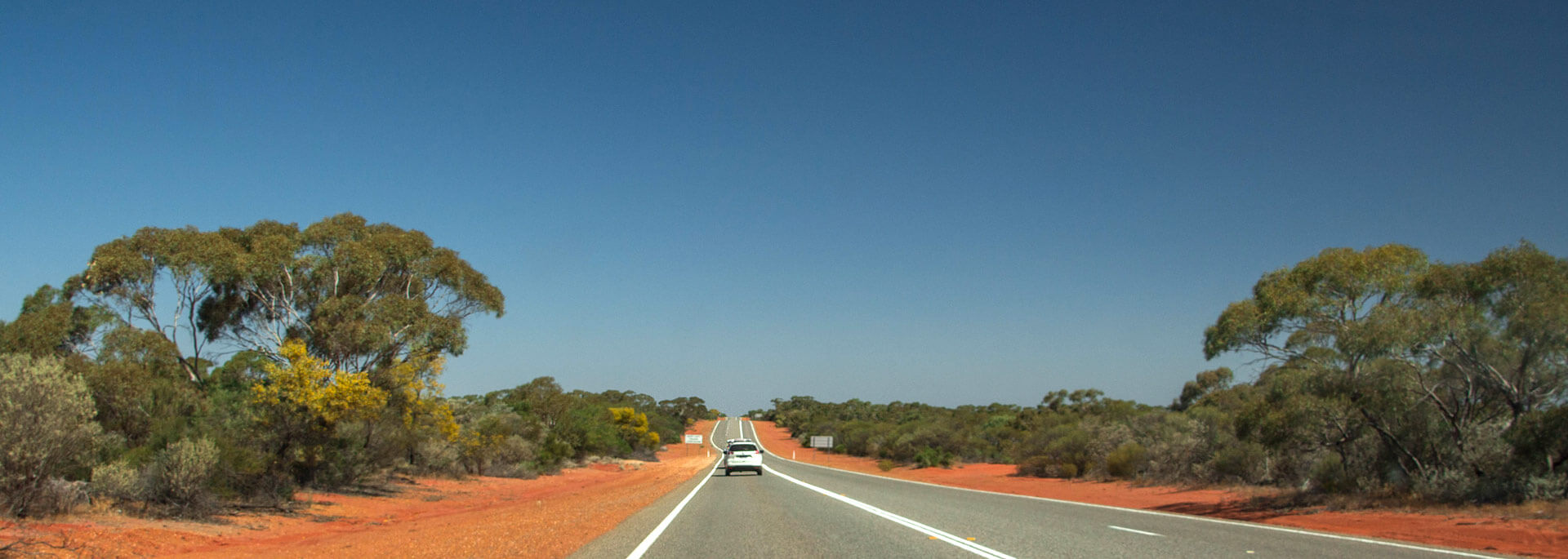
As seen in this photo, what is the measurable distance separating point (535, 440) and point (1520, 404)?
39279 mm

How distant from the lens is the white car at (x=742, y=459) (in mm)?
37750

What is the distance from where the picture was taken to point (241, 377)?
29109mm

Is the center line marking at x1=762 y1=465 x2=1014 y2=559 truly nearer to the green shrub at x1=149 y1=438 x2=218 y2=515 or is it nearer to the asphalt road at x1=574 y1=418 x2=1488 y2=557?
the asphalt road at x1=574 y1=418 x2=1488 y2=557

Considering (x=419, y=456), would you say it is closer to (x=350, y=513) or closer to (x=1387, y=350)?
(x=350, y=513)

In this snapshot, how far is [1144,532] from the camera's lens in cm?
1290

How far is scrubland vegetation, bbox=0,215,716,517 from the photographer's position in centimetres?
1452

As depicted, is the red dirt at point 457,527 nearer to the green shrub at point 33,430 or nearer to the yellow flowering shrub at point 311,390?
the green shrub at point 33,430

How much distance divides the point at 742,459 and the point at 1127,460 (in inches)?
642

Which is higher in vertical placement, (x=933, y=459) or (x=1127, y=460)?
(x=1127, y=460)

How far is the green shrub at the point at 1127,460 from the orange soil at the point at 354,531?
19.0 m

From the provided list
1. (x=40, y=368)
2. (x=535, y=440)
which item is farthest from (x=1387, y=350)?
(x=535, y=440)

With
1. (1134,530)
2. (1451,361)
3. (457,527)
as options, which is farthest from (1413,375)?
(457,527)

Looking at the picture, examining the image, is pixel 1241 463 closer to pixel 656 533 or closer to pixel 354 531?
pixel 656 533

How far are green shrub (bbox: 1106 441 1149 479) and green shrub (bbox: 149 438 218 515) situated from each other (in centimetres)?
2984
